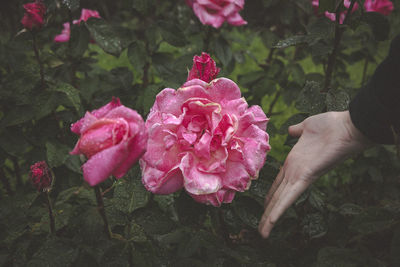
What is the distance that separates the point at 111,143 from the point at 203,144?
0.80 ft

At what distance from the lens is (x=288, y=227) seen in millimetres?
1556

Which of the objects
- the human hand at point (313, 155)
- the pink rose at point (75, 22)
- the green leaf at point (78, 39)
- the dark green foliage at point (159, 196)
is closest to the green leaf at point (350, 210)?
the dark green foliage at point (159, 196)

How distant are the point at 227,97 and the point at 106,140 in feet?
1.18

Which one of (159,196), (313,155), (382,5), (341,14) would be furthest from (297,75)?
(159,196)

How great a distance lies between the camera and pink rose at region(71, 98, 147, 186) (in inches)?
28.1

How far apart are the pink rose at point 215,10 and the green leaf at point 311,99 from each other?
47 cm

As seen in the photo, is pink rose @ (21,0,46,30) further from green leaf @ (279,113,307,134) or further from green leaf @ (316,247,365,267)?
green leaf @ (316,247,365,267)

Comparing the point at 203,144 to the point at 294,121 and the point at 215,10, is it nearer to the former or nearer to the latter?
the point at 294,121

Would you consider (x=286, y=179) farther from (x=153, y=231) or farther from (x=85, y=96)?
(x=85, y=96)

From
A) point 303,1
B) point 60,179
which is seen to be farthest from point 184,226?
point 303,1

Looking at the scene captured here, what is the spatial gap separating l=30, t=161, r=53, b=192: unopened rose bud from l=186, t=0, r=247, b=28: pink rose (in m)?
0.87

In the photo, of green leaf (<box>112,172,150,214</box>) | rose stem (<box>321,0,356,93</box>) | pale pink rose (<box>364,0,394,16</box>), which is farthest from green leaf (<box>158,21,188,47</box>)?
pale pink rose (<box>364,0,394,16</box>)

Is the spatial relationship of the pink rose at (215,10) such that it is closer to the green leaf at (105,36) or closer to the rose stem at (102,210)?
the green leaf at (105,36)

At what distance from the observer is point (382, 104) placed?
3.31 feet
